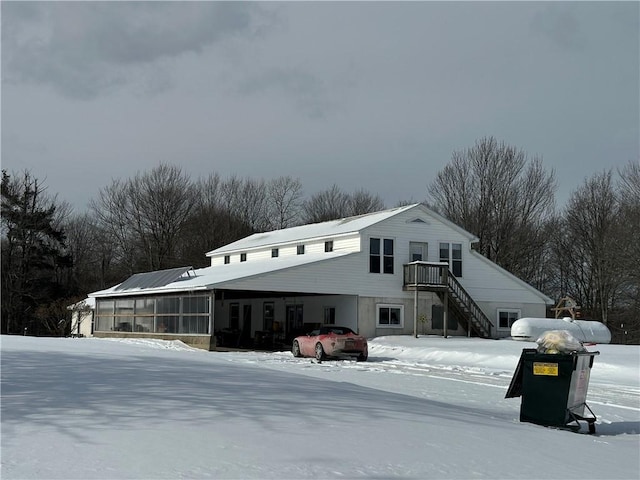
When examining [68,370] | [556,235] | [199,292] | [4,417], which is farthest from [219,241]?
[4,417]

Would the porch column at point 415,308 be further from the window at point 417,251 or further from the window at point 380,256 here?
the window at point 417,251

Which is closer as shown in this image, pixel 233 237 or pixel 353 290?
pixel 353 290

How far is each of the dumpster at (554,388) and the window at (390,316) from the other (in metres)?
26.4

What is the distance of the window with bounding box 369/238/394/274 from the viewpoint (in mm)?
39938

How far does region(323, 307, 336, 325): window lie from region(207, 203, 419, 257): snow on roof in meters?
4.18

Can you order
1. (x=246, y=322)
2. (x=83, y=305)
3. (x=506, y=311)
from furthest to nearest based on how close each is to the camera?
1. (x=83, y=305)
2. (x=246, y=322)
3. (x=506, y=311)

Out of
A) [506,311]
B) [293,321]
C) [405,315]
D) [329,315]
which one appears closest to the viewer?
[405,315]

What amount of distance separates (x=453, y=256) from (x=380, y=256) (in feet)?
17.0

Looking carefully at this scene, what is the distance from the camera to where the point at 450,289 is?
4062 centimetres

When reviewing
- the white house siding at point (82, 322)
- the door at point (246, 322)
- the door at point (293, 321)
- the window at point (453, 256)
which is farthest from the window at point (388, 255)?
the white house siding at point (82, 322)

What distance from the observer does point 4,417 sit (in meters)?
8.24

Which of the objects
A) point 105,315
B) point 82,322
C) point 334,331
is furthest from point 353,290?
point 82,322

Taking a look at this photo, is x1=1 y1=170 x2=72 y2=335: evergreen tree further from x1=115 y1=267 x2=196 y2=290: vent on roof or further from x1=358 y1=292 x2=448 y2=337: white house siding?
x1=358 y1=292 x2=448 y2=337: white house siding

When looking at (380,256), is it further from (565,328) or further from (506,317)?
(565,328)
